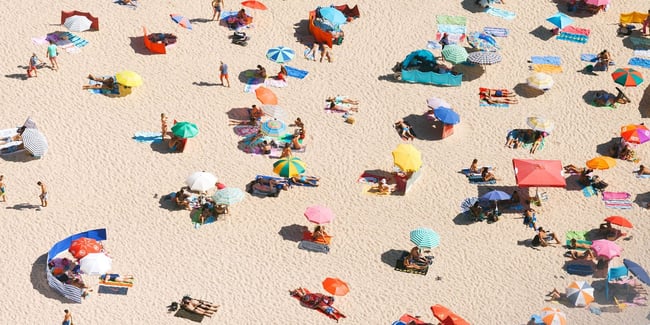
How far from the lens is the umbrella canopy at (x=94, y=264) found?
132ft

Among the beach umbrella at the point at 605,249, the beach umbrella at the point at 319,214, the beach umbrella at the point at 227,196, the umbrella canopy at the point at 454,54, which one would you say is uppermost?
the umbrella canopy at the point at 454,54

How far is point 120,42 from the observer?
53.2 meters

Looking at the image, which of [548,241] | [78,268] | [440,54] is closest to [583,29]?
[440,54]

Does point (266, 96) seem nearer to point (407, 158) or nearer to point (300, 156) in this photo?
point (300, 156)

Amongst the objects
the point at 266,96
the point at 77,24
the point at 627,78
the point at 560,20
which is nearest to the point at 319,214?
the point at 266,96

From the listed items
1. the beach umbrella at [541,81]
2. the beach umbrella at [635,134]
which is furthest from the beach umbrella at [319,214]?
the beach umbrella at [635,134]

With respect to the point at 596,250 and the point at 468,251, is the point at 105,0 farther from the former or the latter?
the point at 596,250

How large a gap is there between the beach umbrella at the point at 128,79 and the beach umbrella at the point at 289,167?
817 cm

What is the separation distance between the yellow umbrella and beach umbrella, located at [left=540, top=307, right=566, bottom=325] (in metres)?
8.37

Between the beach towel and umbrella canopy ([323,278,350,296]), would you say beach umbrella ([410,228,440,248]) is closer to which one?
umbrella canopy ([323,278,350,296])

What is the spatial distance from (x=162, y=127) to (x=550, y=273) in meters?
17.0

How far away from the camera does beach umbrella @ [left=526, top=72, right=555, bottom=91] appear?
52.2 m

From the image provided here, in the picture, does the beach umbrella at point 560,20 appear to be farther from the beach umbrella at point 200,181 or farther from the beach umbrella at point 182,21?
the beach umbrella at point 200,181

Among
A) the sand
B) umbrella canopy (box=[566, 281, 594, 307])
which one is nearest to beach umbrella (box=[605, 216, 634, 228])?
the sand
